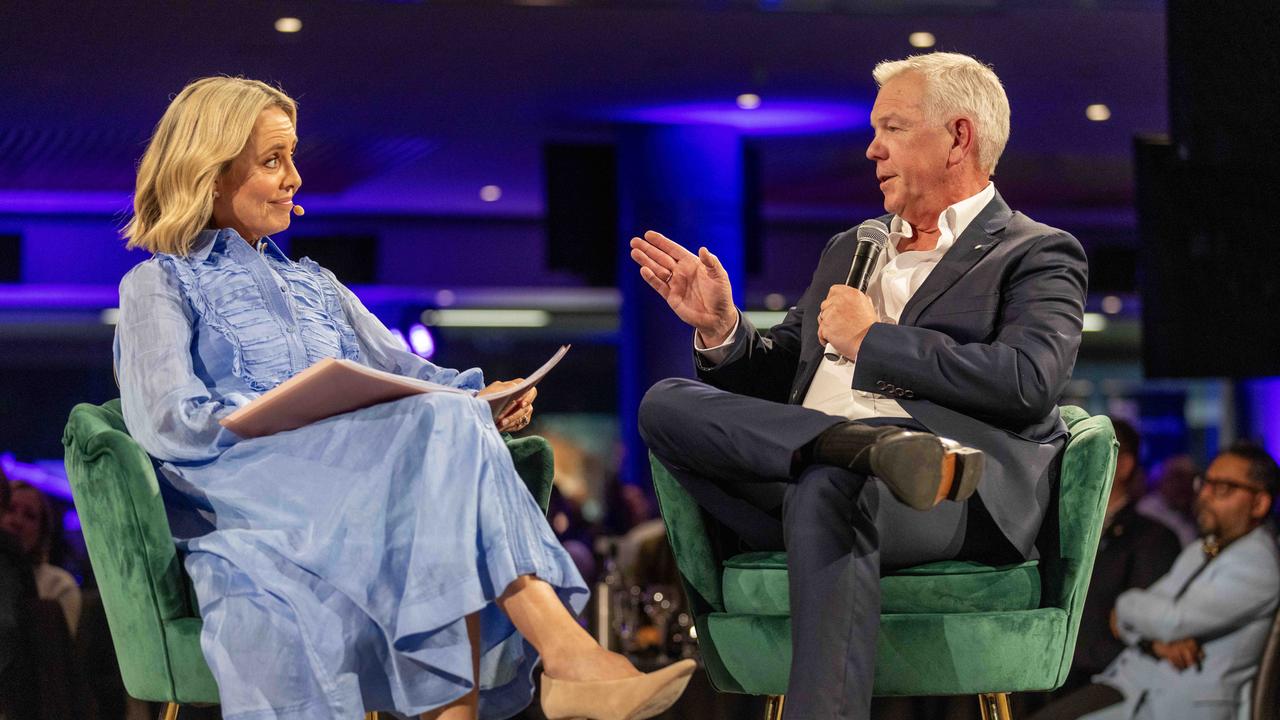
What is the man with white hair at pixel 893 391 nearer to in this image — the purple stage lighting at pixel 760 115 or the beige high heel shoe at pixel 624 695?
the beige high heel shoe at pixel 624 695

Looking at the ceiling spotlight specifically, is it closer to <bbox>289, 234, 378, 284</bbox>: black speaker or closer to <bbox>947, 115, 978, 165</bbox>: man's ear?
<bbox>947, 115, 978, 165</bbox>: man's ear

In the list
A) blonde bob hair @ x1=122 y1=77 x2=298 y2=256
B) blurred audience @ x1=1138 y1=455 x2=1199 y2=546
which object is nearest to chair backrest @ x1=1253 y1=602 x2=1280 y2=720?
blurred audience @ x1=1138 y1=455 x2=1199 y2=546

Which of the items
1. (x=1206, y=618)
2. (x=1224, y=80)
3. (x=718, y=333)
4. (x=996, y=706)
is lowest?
(x=1206, y=618)

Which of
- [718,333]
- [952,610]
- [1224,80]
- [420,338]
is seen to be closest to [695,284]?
[718,333]

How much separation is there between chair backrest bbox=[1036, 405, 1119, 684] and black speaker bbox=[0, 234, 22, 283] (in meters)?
10.2

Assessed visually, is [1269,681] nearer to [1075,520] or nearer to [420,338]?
[1075,520]

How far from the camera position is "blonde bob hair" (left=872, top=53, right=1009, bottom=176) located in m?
2.71

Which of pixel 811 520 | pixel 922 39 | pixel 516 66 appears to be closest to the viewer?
pixel 811 520

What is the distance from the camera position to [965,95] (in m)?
2.71

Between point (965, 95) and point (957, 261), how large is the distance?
0.37 m

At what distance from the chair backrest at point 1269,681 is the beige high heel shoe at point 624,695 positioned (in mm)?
2371

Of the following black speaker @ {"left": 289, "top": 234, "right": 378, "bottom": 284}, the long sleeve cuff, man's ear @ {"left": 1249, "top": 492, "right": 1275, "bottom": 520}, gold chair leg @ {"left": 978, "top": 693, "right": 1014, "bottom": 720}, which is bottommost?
gold chair leg @ {"left": 978, "top": 693, "right": 1014, "bottom": 720}

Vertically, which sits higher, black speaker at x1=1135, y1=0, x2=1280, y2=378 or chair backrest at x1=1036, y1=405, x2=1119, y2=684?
black speaker at x1=1135, y1=0, x2=1280, y2=378

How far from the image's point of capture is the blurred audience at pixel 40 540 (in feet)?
13.8
